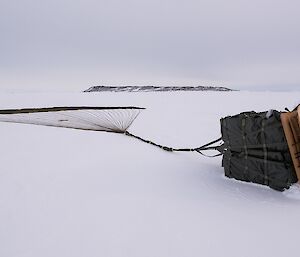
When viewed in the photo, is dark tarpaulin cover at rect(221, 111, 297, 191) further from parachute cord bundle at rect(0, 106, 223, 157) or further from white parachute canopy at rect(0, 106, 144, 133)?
white parachute canopy at rect(0, 106, 144, 133)

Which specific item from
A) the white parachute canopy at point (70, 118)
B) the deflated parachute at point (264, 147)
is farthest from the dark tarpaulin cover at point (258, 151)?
the white parachute canopy at point (70, 118)

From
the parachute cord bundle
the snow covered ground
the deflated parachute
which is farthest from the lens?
the parachute cord bundle

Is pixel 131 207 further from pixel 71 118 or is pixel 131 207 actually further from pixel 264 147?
pixel 71 118

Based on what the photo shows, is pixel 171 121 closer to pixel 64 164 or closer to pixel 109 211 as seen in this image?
pixel 64 164

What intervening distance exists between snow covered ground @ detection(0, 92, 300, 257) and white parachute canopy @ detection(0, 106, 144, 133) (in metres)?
2.28

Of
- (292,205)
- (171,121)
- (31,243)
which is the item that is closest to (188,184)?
(292,205)

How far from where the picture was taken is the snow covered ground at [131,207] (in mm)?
2498

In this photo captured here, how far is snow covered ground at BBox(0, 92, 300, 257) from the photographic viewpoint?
98.3 inches

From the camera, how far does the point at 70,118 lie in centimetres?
881

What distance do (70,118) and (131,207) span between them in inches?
242

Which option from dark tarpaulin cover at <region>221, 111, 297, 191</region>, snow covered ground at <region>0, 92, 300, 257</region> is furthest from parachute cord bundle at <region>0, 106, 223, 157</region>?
dark tarpaulin cover at <region>221, 111, 297, 191</region>

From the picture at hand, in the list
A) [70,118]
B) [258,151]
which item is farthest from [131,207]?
[70,118]

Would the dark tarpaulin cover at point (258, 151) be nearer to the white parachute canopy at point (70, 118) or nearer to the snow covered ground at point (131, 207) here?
the snow covered ground at point (131, 207)

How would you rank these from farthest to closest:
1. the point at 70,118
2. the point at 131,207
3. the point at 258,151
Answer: the point at 70,118
the point at 258,151
the point at 131,207
